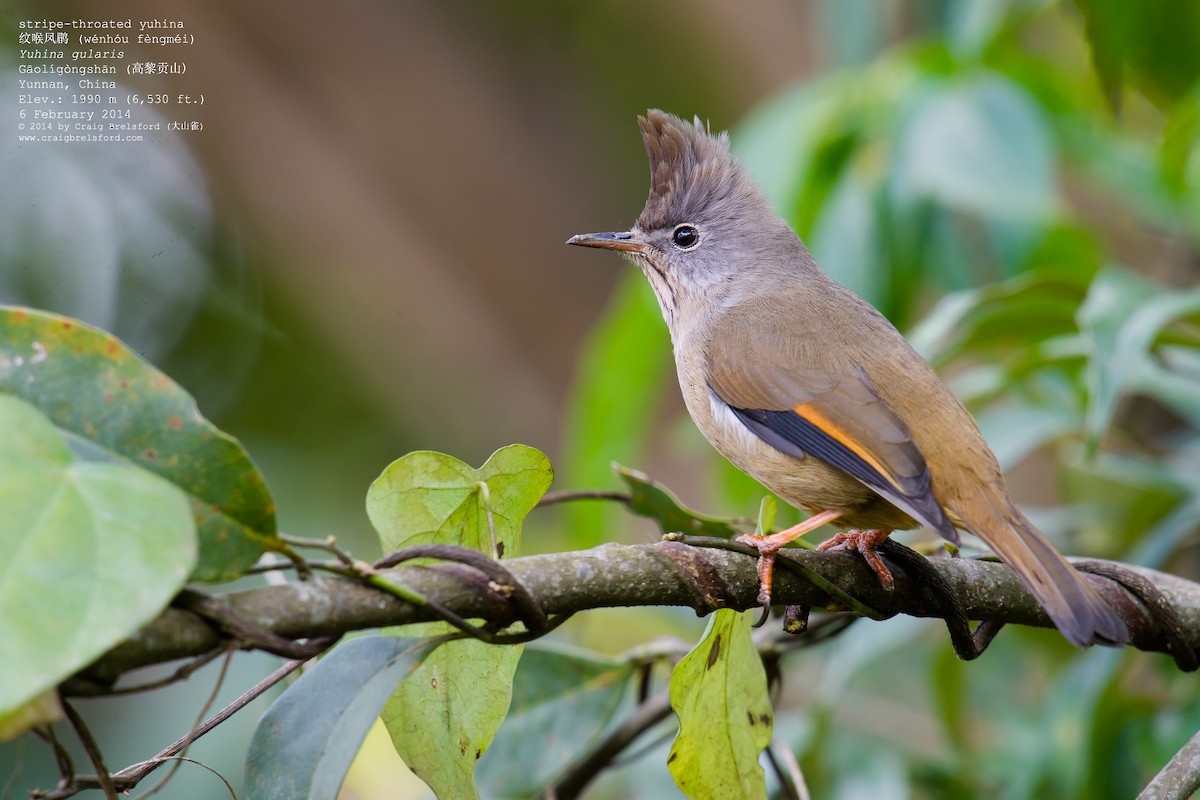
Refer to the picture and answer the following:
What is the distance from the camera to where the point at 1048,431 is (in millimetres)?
3061

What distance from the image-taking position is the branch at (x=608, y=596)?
119 cm

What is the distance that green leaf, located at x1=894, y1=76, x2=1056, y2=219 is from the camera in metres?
3.01

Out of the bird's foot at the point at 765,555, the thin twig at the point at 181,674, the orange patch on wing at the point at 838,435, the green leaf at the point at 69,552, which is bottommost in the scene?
the orange patch on wing at the point at 838,435

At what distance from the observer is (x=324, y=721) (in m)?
1.46

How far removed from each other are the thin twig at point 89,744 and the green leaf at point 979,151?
2.47 meters

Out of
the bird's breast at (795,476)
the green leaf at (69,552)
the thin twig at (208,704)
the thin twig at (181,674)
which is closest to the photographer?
the green leaf at (69,552)

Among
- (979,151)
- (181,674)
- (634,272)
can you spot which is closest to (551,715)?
(181,674)

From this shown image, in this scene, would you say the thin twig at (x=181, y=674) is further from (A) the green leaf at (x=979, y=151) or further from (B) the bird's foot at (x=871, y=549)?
(A) the green leaf at (x=979, y=151)

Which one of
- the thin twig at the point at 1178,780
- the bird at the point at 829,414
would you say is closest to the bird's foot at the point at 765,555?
the bird at the point at 829,414

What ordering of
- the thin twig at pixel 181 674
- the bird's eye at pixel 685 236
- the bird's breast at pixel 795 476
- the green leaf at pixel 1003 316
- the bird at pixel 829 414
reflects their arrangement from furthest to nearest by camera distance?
the bird's eye at pixel 685 236, the green leaf at pixel 1003 316, the bird's breast at pixel 795 476, the bird at pixel 829 414, the thin twig at pixel 181 674

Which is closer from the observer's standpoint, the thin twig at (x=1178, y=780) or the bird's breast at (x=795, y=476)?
the thin twig at (x=1178, y=780)

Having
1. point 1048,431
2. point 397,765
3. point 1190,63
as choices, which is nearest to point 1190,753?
point 1048,431

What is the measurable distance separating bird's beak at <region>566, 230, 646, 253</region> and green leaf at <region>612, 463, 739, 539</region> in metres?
1.30

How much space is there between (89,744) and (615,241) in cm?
250
